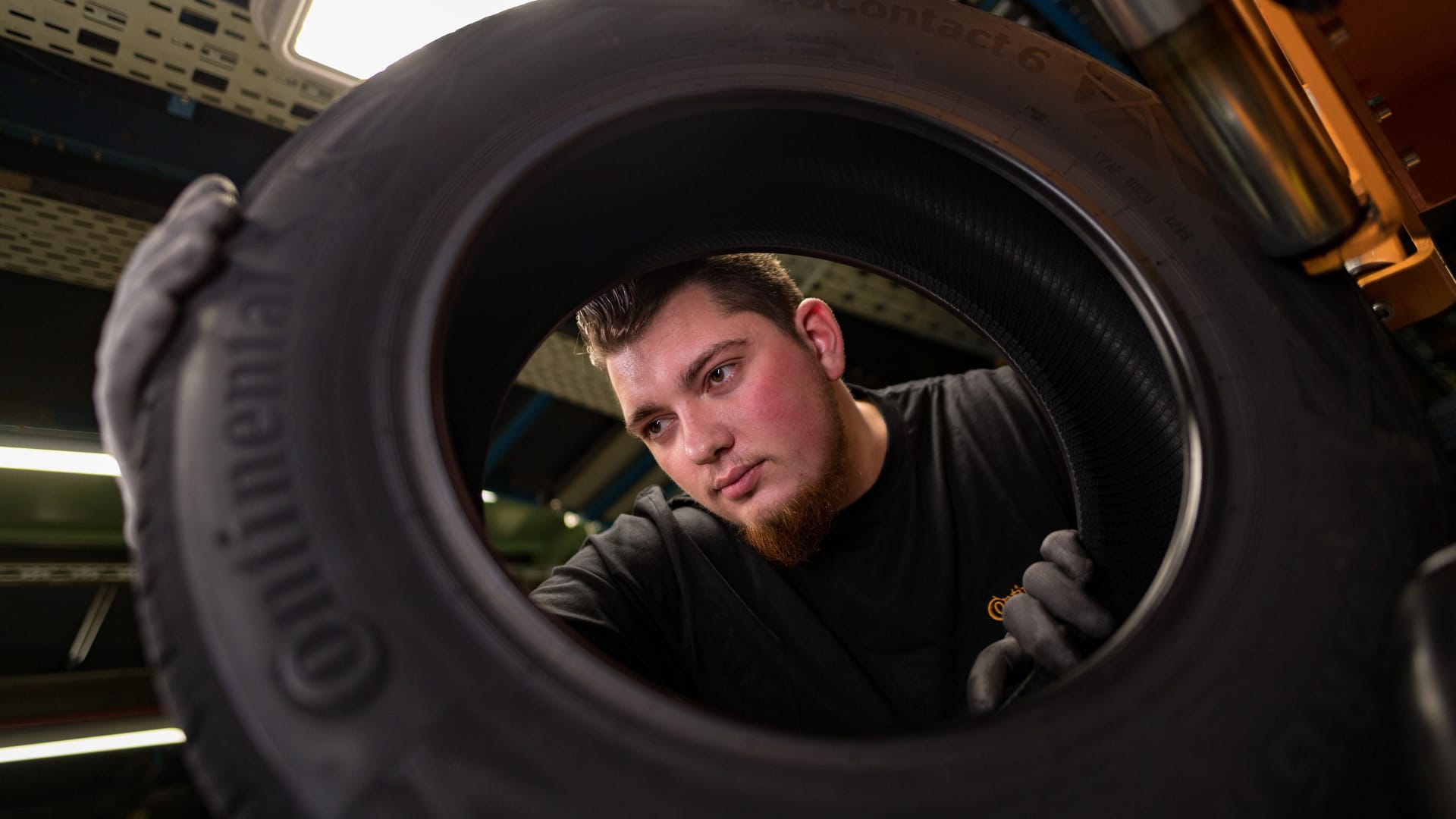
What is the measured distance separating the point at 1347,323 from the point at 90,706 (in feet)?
11.8

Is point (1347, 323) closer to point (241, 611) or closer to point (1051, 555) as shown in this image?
point (1051, 555)

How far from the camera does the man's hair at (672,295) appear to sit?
129cm

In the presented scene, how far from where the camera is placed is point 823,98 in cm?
67

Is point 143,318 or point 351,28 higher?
point 351,28

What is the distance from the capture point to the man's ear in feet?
4.80

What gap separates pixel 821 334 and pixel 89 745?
2.89 metres

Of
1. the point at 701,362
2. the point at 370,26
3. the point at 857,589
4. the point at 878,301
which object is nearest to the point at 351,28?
the point at 370,26

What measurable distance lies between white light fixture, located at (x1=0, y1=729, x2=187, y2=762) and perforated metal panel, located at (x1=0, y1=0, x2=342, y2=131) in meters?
2.21

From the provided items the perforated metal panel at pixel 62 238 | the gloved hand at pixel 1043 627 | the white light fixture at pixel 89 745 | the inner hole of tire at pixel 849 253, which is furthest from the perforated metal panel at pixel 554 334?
the white light fixture at pixel 89 745

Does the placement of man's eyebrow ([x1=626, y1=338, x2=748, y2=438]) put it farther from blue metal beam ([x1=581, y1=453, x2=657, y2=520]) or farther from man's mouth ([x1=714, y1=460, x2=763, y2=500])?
blue metal beam ([x1=581, y1=453, x2=657, y2=520])

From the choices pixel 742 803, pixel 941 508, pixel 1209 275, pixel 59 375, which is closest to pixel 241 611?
pixel 742 803

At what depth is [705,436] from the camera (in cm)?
128

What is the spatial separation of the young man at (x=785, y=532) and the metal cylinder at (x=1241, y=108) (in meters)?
0.74

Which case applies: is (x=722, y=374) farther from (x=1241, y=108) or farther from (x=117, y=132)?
(x=117, y=132)
